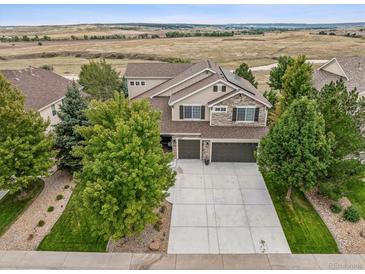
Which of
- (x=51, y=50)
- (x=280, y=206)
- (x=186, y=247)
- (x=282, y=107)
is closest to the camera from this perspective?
(x=186, y=247)

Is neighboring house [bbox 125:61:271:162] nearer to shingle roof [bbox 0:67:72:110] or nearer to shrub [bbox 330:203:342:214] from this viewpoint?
shrub [bbox 330:203:342:214]

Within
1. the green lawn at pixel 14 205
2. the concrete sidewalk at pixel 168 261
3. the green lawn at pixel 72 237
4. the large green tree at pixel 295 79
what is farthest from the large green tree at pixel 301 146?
the green lawn at pixel 14 205

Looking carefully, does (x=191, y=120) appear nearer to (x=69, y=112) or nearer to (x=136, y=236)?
(x=69, y=112)

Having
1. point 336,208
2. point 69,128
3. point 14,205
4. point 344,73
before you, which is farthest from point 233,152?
point 344,73

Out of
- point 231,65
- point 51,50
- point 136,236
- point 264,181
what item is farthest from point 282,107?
point 51,50

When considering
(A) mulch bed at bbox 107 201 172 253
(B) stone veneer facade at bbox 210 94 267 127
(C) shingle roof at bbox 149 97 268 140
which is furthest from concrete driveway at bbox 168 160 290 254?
(B) stone veneer facade at bbox 210 94 267 127

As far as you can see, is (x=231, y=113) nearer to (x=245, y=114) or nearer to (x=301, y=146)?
(x=245, y=114)

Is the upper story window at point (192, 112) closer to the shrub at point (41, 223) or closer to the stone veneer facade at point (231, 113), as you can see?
the stone veneer facade at point (231, 113)
